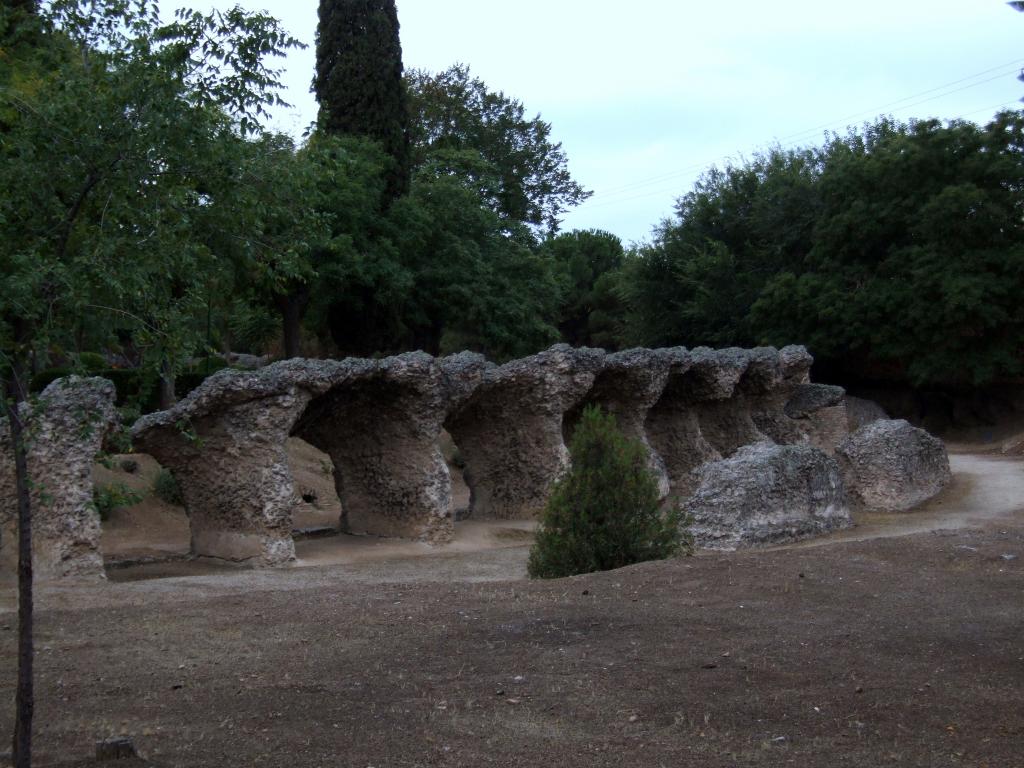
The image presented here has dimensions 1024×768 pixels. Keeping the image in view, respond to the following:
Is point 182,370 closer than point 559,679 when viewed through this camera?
Yes

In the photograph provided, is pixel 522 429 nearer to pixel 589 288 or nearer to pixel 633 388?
pixel 633 388

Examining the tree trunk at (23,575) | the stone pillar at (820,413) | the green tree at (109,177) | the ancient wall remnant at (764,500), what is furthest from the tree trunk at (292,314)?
the tree trunk at (23,575)

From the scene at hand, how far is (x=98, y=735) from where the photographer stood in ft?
20.8

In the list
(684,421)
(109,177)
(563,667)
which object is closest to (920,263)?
(684,421)

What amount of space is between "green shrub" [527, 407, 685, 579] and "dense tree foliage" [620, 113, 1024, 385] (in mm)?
21895

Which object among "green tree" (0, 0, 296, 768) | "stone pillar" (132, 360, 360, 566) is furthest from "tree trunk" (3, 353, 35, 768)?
"stone pillar" (132, 360, 360, 566)

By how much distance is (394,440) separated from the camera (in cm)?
1741

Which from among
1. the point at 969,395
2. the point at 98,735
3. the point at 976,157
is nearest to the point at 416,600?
the point at 98,735

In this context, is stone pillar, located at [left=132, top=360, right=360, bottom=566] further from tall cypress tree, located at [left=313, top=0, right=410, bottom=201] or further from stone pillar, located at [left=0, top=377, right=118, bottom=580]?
tall cypress tree, located at [left=313, top=0, right=410, bottom=201]

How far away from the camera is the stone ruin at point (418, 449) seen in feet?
43.8

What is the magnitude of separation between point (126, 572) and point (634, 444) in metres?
7.13

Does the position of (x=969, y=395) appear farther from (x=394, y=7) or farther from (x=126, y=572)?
(x=126, y=572)

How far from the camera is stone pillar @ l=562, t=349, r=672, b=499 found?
69.5 feet

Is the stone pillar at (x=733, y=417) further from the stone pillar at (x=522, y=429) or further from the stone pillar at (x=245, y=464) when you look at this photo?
the stone pillar at (x=245, y=464)
